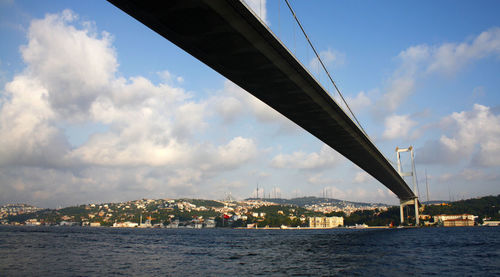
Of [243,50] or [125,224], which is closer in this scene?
[243,50]

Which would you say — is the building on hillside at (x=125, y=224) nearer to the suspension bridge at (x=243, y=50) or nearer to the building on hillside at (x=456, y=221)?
the building on hillside at (x=456, y=221)

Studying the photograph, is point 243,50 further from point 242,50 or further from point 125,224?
point 125,224

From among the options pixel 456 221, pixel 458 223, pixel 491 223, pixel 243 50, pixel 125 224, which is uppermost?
pixel 243 50

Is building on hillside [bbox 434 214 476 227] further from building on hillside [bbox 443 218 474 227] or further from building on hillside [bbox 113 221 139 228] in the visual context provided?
building on hillside [bbox 113 221 139 228]

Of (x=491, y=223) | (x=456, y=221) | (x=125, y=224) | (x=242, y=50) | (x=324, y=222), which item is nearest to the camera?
(x=242, y=50)

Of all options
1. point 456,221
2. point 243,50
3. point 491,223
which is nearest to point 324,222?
point 456,221

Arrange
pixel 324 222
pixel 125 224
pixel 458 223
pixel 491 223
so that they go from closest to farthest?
pixel 458 223, pixel 491 223, pixel 324 222, pixel 125 224

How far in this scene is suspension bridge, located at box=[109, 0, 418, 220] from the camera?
531 inches

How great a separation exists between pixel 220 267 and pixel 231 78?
10152 millimetres

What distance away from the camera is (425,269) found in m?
17.2

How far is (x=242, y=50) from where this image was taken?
1677 centimetres

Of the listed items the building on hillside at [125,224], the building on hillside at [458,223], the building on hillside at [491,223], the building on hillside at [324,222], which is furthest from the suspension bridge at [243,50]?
the building on hillside at [125,224]

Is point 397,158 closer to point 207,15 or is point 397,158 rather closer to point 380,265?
point 380,265

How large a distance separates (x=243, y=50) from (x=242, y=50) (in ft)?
0.16
